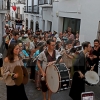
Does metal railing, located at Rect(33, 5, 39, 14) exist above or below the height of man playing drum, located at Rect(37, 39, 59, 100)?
above

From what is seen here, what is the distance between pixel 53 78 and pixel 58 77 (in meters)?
0.19

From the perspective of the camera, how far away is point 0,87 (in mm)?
6293

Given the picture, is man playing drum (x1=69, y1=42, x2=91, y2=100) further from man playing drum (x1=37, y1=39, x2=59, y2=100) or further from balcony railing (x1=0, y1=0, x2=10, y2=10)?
balcony railing (x1=0, y1=0, x2=10, y2=10)

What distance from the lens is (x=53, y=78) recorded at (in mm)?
4359

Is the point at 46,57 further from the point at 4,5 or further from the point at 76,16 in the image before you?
the point at 4,5

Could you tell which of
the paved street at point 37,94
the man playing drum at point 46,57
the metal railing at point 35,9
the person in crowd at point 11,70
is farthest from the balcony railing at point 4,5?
the person in crowd at point 11,70

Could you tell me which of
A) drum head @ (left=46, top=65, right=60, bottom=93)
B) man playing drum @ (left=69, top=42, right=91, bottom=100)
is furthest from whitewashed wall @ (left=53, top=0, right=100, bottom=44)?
drum head @ (left=46, top=65, right=60, bottom=93)

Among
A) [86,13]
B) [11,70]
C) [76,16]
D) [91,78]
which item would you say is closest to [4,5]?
[76,16]

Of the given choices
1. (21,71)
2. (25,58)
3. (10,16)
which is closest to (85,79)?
(21,71)

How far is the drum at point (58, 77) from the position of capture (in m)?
4.22

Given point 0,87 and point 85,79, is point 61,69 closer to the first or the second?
point 85,79

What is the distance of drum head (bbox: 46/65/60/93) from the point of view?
4262 mm

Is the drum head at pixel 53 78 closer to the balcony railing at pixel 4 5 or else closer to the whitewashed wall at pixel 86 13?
the whitewashed wall at pixel 86 13

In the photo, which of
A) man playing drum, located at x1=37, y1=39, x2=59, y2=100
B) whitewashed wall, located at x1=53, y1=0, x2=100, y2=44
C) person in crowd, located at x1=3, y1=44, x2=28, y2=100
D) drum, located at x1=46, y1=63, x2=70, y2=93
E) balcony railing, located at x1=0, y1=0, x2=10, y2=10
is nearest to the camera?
person in crowd, located at x1=3, y1=44, x2=28, y2=100
